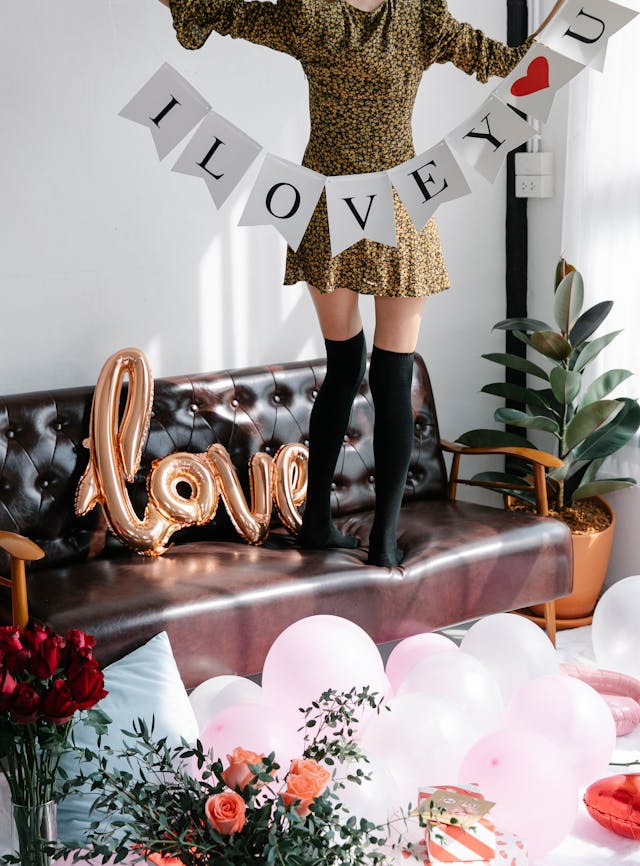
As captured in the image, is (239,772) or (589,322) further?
(589,322)

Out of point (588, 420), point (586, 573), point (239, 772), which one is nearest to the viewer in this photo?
point (239, 772)

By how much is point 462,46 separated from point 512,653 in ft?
4.84

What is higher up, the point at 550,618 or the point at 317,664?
the point at 317,664

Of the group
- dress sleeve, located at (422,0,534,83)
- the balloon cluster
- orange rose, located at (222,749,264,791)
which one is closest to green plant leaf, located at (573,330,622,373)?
dress sleeve, located at (422,0,534,83)

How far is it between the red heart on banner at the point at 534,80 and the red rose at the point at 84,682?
158 cm

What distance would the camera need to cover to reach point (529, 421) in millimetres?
3562

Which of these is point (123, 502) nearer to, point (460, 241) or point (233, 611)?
point (233, 611)

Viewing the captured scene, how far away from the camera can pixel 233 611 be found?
265 cm

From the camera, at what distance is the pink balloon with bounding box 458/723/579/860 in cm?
203

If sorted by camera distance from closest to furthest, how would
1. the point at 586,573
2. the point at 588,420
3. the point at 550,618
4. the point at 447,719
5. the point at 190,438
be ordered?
1. the point at 447,719
2. the point at 190,438
3. the point at 550,618
4. the point at 588,420
5. the point at 586,573

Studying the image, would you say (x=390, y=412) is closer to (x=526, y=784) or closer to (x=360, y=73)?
(x=360, y=73)

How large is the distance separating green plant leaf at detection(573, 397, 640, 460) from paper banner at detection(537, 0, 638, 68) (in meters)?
1.45

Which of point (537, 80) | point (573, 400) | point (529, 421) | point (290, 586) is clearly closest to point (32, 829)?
point (290, 586)

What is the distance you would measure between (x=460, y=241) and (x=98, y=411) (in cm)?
165
